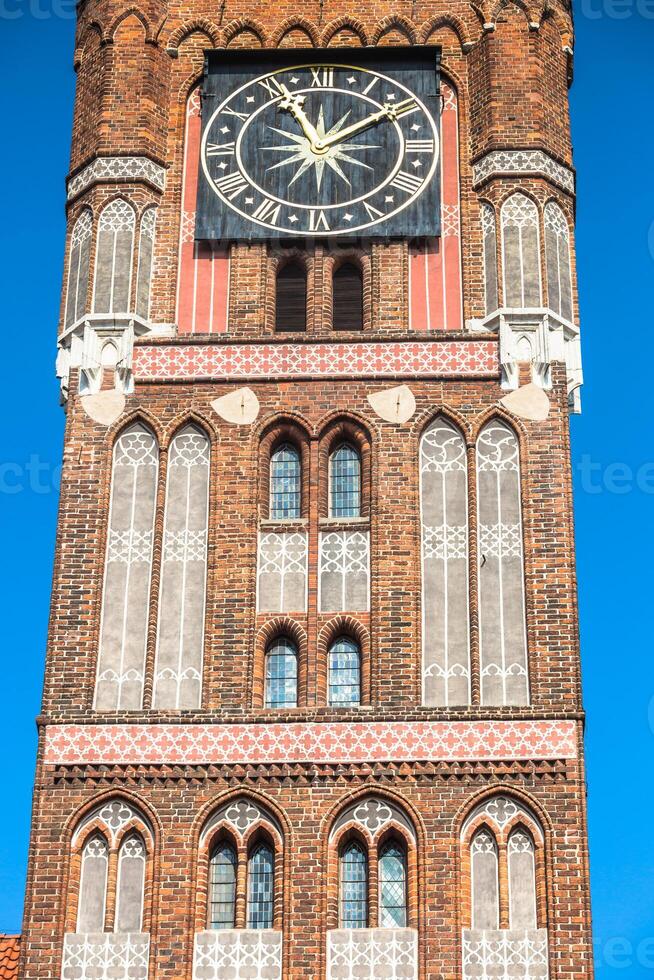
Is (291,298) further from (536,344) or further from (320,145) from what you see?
(536,344)

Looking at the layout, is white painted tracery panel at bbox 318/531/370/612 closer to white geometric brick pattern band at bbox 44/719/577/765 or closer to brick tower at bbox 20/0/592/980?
brick tower at bbox 20/0/592/980

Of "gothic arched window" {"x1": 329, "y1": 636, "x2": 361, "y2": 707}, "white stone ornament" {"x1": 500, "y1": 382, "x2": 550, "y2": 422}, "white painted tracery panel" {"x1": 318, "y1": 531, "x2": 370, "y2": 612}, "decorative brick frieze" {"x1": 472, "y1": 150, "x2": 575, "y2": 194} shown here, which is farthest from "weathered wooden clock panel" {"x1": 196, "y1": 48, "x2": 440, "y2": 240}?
"gothic arched window" {"x1": 329, "y1": 636, "x2": 361, "y2": 707}

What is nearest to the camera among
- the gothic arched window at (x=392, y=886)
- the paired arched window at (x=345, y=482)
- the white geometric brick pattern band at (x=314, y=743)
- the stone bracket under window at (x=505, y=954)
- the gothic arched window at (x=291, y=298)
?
the stone bracket under window at (x=505, y=954)

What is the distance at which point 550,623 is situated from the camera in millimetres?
29500

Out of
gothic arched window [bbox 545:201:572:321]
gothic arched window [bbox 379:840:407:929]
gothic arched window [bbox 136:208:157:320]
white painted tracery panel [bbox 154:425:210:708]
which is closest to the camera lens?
gothic arched window [bbox 379:840:407:929]

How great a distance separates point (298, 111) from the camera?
3338cm

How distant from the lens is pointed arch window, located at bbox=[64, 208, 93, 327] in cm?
3212

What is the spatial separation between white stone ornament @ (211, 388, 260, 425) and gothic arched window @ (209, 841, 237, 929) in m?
5.24

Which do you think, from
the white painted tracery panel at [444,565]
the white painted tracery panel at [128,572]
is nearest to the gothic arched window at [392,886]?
the white painted tracery panel at [444,565]

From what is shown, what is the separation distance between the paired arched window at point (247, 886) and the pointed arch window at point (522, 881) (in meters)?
2.52

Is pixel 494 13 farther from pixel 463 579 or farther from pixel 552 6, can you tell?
pixel 463 579

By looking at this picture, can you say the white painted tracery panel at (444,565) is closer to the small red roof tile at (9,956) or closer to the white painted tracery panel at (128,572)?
the white painted tracery panel at (128,572)

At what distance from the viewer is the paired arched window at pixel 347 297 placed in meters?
32.1

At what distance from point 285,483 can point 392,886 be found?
5203mm
